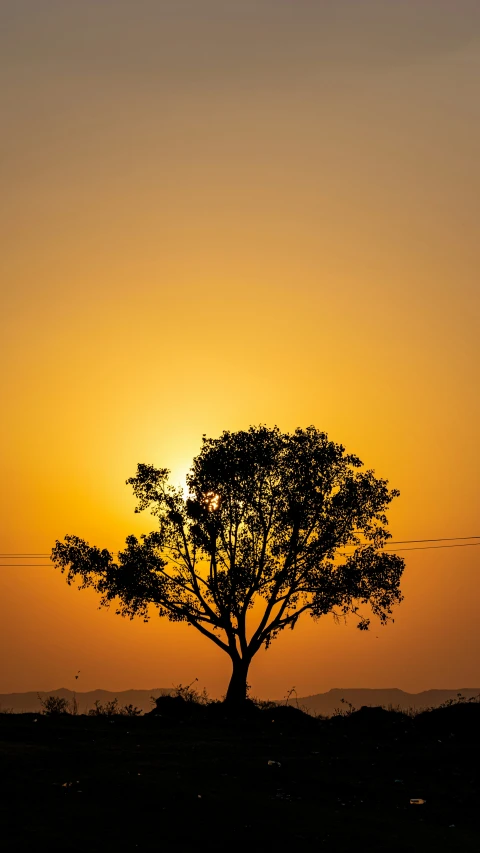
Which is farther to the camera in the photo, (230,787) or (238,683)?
(238,683)

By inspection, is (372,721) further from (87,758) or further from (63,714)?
(87,758)

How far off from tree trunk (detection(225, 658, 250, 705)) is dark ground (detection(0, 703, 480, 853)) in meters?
10.5

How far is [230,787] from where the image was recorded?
22953mm

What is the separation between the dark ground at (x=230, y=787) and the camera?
764 inches

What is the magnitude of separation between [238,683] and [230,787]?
→ 21.7 meters

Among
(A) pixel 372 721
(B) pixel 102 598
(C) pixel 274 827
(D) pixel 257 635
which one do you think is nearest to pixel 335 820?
(C) pixel 274 827

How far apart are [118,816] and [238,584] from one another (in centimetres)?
2479

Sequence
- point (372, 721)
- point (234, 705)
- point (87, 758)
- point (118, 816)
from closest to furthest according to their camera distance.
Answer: point (118, 816) < point (87, 758) < point (372, 721) < point (234, 705)

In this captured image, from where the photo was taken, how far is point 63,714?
116ft

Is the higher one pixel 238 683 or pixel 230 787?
pixel 238 683

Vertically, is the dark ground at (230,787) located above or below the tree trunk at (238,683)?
below

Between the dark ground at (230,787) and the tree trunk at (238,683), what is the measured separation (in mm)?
10525

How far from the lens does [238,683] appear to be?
1750 inches

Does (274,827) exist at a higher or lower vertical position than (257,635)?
lower
